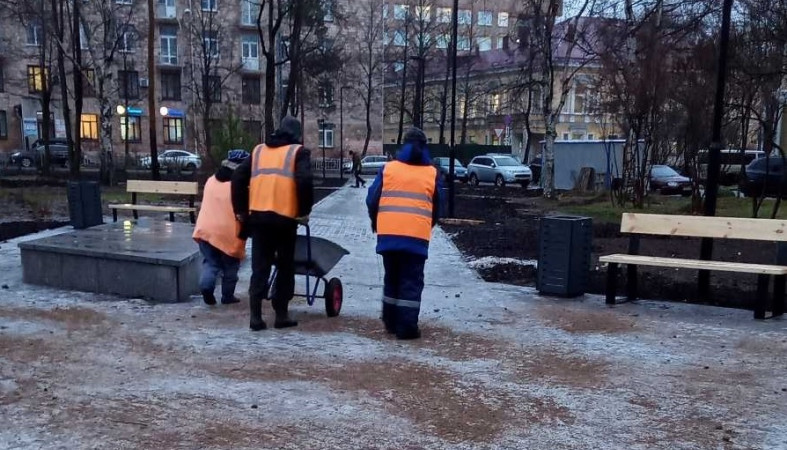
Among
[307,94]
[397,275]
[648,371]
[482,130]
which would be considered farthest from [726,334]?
[482,130]

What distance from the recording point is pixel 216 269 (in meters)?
7.11

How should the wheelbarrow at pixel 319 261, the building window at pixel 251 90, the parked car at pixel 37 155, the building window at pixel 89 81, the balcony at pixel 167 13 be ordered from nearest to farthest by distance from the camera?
the wheelbarrow at pixel 319 261
the building window at pixel 89 81
the parked car at pixel 37 155
the balcony at pixel 167 13
the building window at pixel 251 90

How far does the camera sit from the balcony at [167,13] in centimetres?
5481

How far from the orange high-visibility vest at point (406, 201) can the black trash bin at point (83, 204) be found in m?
8.80

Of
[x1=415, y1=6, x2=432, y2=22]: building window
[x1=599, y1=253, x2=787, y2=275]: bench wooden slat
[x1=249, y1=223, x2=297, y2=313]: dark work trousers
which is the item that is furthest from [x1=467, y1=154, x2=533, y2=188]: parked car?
[x1=249, y1=223, x2=297, y2=313]: dark work trousers

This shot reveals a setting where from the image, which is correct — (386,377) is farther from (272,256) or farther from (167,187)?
(167,187)

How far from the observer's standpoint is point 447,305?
7.49 meters

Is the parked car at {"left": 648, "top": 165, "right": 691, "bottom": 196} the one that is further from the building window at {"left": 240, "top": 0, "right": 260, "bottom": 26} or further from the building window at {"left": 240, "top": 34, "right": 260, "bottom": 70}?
the building window at {"left": 240, "top": 0, "right": 260, "bottom": 26}

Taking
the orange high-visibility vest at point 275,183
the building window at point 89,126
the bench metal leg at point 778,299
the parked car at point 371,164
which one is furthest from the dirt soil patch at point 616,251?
the building window at point 89,126

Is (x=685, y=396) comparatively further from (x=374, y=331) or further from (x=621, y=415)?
(x=374, y=331)

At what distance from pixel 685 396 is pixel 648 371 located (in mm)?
556

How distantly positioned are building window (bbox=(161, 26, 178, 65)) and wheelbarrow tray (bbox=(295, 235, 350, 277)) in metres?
53.5

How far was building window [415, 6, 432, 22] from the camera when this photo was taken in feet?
181

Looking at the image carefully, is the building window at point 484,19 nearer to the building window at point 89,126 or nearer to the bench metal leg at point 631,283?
the building window at point 89,126
